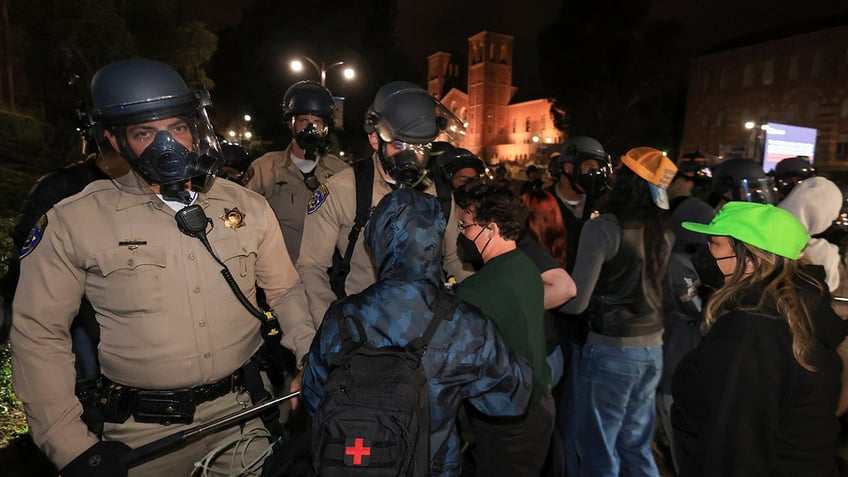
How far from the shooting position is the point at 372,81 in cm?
3850

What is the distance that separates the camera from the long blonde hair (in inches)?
83.0

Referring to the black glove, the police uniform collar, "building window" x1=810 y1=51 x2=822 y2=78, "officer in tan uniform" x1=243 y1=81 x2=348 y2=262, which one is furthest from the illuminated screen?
"building window" x1=810 y1=51 x2=822 y2=78

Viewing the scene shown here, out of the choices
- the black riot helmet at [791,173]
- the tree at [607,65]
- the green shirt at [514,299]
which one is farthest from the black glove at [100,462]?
the tree at [607,65]

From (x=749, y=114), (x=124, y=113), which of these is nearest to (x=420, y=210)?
(x=124, y=113)

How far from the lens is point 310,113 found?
4953 millimetres

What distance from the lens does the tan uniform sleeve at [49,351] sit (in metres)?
2.17

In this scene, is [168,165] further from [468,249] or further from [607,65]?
[607,65]

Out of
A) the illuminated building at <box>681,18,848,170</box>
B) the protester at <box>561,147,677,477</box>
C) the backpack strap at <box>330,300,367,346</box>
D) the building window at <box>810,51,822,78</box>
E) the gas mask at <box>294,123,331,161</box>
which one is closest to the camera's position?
the backpack strap at <box>330,300,367,346</box>

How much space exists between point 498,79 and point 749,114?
45.2 metres

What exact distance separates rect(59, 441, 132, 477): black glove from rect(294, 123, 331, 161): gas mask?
3.26m

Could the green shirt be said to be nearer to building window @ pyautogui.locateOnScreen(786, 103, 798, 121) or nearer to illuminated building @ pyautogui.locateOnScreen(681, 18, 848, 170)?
illuminated building @ pyautogui.locateOnScreen(681, 18, 848, 170)

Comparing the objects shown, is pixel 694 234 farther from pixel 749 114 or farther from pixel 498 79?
pixel 498 79

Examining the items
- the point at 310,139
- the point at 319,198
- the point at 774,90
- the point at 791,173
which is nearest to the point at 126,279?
the point at 319,198

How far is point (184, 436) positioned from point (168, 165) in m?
1.29
